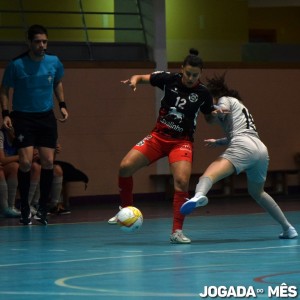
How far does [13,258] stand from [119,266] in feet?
3.91

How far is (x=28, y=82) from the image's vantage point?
40.6ft

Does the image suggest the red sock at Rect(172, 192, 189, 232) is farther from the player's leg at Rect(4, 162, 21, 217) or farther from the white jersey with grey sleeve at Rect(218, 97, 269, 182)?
the player's leg at Rect(4, 162, 21, 217)

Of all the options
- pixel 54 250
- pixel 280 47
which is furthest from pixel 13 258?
pixel 280 47

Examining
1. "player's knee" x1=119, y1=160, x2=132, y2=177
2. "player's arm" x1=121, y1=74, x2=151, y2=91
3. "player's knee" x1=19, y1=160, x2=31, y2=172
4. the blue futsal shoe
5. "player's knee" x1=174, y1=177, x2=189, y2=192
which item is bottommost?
"player's knee" x1=19, y1=160, x2=31, y2=172

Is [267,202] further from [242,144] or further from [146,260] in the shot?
[146,260]

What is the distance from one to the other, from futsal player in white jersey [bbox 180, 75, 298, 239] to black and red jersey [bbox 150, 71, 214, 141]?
0.54ft

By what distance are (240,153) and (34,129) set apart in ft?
10.1

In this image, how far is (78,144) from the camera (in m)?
17.9

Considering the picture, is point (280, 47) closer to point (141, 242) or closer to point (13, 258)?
point (141, 242)

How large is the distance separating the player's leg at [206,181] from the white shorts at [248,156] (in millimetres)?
73

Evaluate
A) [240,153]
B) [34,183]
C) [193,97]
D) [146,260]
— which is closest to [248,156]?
[240,153]

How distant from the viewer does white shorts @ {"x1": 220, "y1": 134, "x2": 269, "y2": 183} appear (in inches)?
401

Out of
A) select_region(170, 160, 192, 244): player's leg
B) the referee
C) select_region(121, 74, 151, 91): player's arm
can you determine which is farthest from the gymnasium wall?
select_region(170, 160, 192, 244): player's leg

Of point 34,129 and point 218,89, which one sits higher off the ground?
point 218,89
